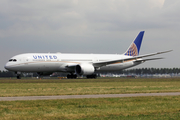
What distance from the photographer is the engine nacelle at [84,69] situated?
178 ft

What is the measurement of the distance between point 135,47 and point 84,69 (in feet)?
66.3

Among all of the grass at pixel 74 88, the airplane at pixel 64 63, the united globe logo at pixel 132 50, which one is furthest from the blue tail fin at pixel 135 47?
the grass at pixel 74 88

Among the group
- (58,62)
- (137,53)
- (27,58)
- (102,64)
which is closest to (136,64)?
(137,53)

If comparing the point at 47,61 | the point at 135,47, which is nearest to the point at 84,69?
the point at 47,61

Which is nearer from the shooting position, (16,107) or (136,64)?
(16,107)

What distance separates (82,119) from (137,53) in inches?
2365

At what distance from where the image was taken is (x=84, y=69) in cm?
5434

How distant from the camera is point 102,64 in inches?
2359

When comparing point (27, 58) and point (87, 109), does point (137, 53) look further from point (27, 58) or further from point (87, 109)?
point (87, 109)

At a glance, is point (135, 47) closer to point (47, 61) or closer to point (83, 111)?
point (47, 61)

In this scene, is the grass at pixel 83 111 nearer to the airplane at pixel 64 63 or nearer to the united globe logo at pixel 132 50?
the airplane at pixel 64 63

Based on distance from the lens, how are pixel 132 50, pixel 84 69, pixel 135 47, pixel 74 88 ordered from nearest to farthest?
pixel 74 88
pixel 84 69
pixel 132 50
pixel 135 47

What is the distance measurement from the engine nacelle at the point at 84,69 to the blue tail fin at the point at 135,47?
15949mm

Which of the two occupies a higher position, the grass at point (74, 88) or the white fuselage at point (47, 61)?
the white fuselage at point (47, 61)
